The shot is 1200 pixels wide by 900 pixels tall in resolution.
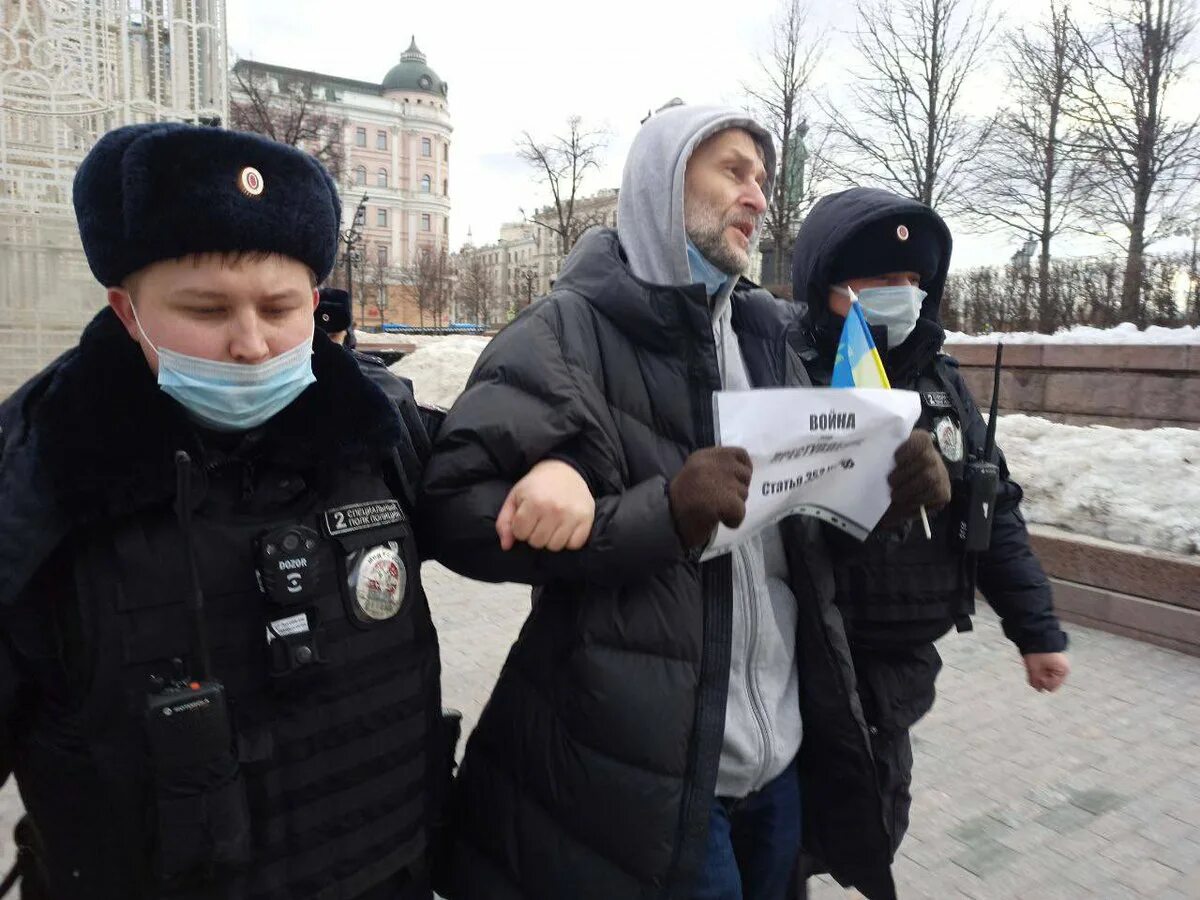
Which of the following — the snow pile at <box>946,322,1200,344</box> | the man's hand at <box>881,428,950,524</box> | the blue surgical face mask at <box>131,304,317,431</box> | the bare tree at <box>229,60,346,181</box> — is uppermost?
the bare tree at <box>229,60,346,181</box>

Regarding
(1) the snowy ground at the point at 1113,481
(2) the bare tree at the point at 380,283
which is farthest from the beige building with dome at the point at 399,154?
(1) the snowy ground at the point at 1113,481

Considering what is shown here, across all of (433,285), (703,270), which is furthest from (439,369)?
(433,285)

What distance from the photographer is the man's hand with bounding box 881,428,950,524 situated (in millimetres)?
1634

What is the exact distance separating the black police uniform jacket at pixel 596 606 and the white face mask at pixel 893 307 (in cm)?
102

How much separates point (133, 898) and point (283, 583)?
51cm

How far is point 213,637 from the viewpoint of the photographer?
1.27 m

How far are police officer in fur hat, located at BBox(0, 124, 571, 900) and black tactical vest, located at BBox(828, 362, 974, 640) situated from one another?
47.2 inches

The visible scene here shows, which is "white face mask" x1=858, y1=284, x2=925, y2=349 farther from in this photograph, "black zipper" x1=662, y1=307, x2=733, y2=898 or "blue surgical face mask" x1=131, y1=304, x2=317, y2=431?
"blue surgical face mask" x1=131, y1=304, x2=317, y2=431

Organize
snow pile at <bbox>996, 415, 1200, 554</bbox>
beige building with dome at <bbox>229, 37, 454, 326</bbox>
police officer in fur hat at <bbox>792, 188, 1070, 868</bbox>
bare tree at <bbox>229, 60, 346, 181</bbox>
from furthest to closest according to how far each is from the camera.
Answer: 1. beige building with dome at <bbox>229, 37, 454, 326</bbox>
2. bare tree at <bbox>229, 60, 346, 181</bbox>
3. snow pile at <bbox>996, 415, 1200, 554</bbox>
4. police officer in fur hat at <bbox>792, 188, 1070, 868</bbox>

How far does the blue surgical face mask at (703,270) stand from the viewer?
169 centimetres

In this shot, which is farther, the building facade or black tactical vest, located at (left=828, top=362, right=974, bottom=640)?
the building facade

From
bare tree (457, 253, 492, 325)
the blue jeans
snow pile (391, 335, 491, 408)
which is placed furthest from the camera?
bare tree (457, 253, 492, 325)

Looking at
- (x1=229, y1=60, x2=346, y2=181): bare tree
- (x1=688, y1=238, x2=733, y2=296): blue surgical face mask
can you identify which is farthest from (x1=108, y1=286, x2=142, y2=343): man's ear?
(x1=229, y1=60, x2=346, y2=181): bare tree

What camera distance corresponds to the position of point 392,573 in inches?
57.1
